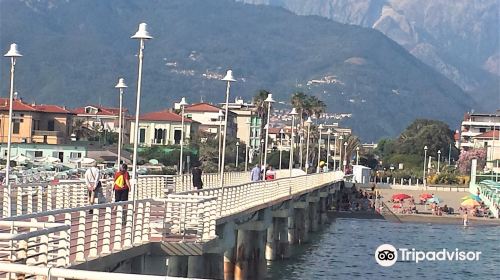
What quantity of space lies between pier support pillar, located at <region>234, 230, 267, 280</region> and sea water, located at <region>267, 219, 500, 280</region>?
10.0ft

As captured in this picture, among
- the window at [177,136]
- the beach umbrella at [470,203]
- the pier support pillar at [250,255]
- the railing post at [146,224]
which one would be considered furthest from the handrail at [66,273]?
the window at [177,136]

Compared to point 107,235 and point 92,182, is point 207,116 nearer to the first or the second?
point 92,182

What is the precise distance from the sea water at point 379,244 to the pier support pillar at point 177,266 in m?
20.0

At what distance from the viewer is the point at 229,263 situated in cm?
3806

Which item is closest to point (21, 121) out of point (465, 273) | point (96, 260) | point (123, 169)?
point (465, 273)

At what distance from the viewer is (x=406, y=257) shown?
57438 millimetres

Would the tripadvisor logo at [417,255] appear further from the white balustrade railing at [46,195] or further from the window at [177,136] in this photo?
the window at [177,136]

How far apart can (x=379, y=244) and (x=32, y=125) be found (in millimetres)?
63336

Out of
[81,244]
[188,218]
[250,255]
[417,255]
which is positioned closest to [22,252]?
[81,244]

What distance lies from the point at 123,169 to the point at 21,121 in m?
94.3

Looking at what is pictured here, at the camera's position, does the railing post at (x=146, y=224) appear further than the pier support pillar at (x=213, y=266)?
No

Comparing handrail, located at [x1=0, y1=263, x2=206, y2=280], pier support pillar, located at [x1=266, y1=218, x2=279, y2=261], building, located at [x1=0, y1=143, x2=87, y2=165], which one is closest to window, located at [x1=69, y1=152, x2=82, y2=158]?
building, located at [x1=0, y1=143, x2=87, y2=165]

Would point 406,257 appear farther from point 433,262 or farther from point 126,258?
point 126,258

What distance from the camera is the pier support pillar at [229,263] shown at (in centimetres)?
3716
